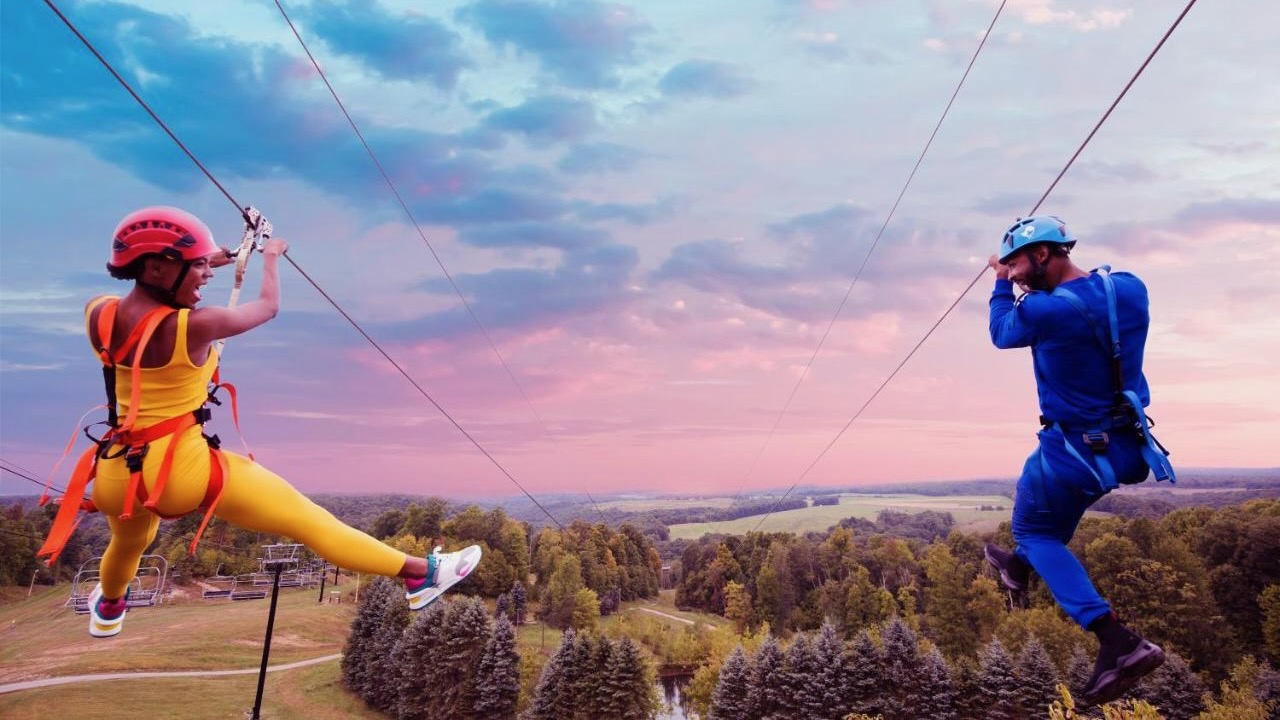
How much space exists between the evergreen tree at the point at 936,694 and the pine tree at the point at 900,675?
326mm

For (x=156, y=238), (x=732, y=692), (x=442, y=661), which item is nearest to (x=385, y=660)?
(x=442, y=661)

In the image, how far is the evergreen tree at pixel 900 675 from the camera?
43.1 meters

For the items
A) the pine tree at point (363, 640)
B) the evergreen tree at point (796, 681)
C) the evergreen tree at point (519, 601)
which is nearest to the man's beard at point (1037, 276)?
the evergreen tree at point (796, 681)

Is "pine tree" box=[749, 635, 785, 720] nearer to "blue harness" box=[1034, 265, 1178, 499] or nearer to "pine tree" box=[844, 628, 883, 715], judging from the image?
"pine tree" box=[844, 628, 883, 715]

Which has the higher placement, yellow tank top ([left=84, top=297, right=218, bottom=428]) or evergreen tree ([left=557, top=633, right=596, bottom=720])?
yellow tank top ([left=84, top=297, right=218, bottom=428])

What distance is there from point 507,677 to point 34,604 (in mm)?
55875

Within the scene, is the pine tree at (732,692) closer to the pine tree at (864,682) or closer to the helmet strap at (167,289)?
the pine tree at (864,682)

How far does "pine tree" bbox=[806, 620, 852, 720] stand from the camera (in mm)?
43531

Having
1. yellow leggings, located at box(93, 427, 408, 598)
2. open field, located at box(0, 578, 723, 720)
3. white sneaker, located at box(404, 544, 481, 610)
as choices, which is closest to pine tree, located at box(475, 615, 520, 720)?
open field, located at box(0, 578, 723, 720)

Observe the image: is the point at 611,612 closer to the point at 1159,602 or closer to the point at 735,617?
the point at 735,617

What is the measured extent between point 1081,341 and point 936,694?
47.2 metres

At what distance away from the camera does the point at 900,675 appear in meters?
43.7

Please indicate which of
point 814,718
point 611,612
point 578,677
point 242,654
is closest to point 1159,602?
point 814,718

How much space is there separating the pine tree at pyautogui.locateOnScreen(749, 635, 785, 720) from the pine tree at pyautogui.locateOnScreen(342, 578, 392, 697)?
31727 millimetres
